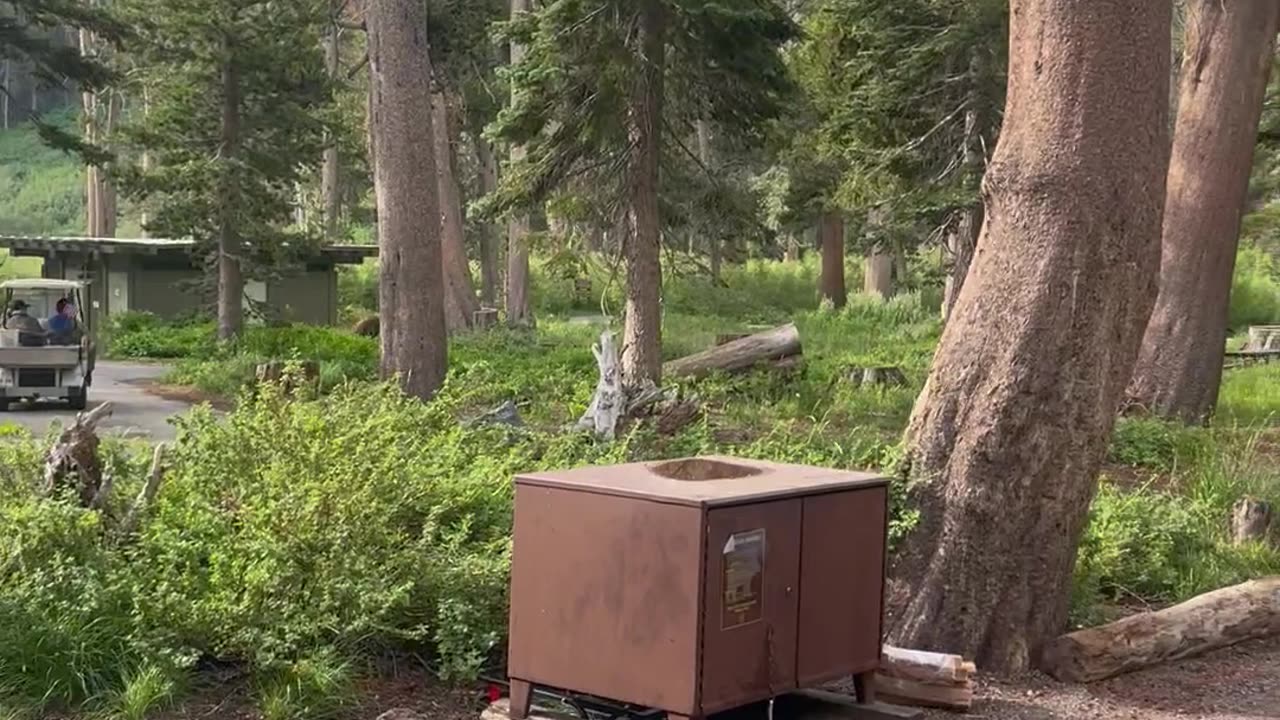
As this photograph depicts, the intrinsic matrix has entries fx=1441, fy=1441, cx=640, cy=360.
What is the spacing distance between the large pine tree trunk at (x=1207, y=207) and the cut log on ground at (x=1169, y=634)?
329 inches

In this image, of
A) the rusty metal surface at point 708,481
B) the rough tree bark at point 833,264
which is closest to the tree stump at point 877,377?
the rusty metal surface at point 708,481

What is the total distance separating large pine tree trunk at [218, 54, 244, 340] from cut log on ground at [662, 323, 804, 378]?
11168mm

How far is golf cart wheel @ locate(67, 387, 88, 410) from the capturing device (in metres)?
20.3

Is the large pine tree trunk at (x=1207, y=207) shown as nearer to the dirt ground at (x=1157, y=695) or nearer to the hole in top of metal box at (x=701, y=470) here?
the dirt ground at (x=1157, y=695)

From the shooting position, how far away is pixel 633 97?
17.7 metres

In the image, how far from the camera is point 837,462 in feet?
30.9

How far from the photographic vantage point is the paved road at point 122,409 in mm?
18172

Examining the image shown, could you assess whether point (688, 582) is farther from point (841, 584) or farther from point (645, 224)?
point (645, 224)

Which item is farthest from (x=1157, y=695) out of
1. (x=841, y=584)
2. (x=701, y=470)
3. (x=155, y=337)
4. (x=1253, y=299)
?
(x=1253, y=299)

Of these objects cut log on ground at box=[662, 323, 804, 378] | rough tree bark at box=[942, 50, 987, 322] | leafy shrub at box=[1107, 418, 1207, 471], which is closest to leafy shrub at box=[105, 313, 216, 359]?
cut log on ground at box=[662, 323, 804, 378]

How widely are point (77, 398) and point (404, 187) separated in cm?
706

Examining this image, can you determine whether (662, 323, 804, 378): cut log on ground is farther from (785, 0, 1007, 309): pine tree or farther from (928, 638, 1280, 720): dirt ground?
(928, 638, 1280, 720): dirt ground

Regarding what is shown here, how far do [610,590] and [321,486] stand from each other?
2.13 metres

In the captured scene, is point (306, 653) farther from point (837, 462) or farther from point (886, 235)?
point (886, 235)
